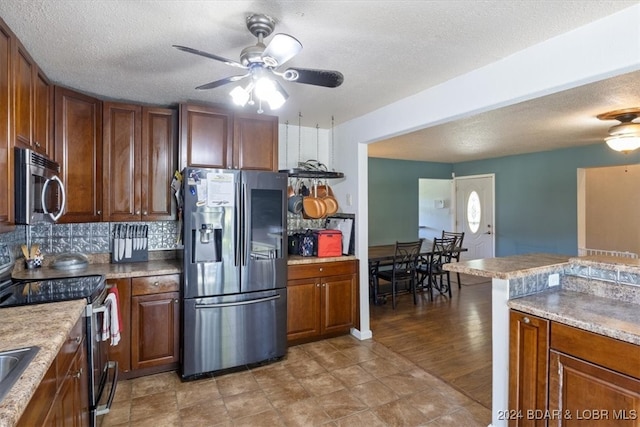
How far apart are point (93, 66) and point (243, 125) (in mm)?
1189

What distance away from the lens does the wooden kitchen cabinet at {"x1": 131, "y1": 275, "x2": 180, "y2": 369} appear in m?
2.66

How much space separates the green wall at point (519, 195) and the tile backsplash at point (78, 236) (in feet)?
13.1

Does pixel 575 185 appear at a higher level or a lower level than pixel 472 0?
lower

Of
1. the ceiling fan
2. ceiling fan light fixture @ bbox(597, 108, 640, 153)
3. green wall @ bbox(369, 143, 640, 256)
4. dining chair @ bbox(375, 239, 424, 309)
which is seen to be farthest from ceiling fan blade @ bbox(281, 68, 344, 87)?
green wall @ bbox(369, 143, 640, 256)

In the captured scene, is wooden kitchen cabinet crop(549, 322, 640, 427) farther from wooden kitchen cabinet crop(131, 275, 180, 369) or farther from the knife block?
the knife block

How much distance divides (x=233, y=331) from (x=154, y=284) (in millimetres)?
731

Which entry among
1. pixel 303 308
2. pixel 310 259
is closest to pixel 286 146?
pixel 310 259

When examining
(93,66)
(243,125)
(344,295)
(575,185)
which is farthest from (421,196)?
Result: (93,66)

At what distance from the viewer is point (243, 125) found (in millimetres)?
3160

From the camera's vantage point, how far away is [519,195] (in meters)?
6.25

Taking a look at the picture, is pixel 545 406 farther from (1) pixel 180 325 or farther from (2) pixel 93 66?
(2) pixel 93 66

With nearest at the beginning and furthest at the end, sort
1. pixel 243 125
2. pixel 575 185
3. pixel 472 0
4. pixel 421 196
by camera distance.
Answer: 1. pixel 472 0
2. pixel 243 125
3. pixel 575 185
4. pixel 421 196

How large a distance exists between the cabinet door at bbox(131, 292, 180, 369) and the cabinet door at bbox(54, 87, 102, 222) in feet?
2.78

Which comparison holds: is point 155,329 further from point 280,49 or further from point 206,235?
point 280,49
